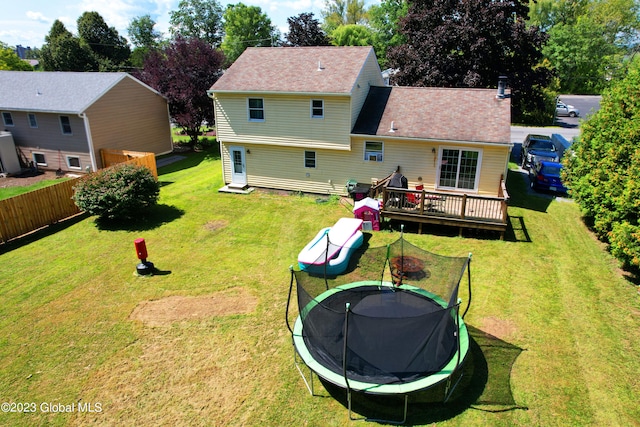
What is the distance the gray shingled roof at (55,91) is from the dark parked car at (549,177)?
23718mm

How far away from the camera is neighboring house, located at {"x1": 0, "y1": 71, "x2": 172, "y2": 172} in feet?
73.7

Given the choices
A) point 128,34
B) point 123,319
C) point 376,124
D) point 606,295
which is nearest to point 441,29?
point 376,124

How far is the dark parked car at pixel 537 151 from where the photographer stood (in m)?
20.2

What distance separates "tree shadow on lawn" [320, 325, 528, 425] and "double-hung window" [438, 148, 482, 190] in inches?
350

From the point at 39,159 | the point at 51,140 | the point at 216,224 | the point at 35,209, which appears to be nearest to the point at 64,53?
the point at 39,159

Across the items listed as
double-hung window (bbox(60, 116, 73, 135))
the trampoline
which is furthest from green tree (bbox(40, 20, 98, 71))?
the trampoline

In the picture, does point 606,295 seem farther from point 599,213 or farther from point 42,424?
point 42,424

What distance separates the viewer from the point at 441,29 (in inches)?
890

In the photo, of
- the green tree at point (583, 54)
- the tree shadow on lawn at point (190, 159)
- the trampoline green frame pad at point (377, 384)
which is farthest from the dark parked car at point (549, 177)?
the green tree at point (583, 54)

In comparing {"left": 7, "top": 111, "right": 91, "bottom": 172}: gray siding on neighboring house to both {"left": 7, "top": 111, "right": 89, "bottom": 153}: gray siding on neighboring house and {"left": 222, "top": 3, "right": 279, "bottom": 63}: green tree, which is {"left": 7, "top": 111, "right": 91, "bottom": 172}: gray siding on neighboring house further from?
{"left": 222, "top": 3, "right": 279, "bottom": 63}: green tree

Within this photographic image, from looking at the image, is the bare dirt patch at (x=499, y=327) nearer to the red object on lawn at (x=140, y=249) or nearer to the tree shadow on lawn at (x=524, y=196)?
the tree shadow on lawn at (x=524, y=196)

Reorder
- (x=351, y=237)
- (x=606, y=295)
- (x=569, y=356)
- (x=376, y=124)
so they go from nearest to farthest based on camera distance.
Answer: (x=569, y=356)
(x=606, y=295)
(x=351, y=237)
(x=376, y=124)

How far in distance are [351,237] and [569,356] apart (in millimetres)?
6343

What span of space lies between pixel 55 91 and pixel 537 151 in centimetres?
2856
